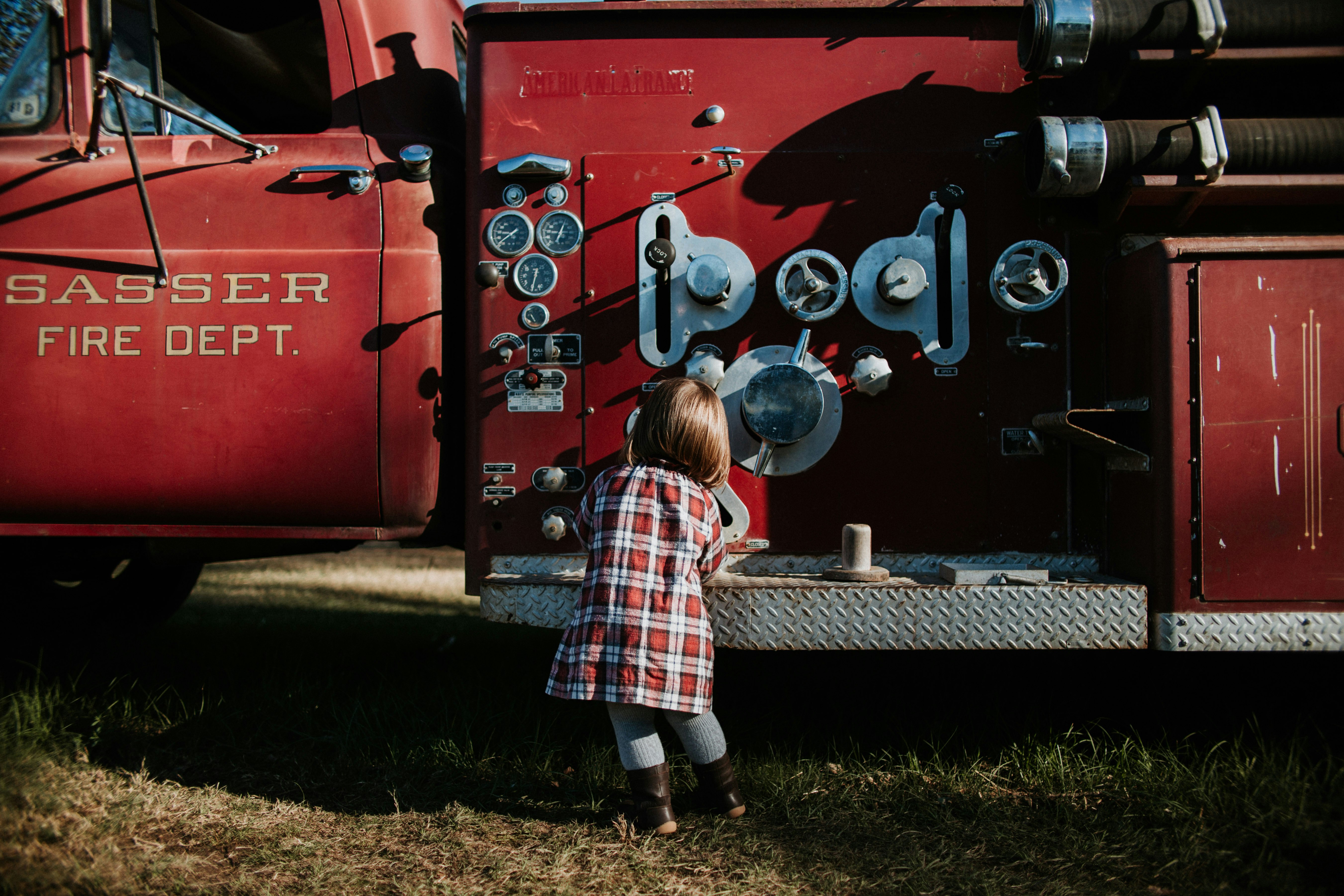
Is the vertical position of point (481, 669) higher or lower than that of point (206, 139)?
lower

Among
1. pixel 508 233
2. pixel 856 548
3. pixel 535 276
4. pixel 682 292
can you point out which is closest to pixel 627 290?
pixel 682 292

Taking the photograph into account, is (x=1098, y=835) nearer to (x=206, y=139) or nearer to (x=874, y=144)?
(x=874, y=144)

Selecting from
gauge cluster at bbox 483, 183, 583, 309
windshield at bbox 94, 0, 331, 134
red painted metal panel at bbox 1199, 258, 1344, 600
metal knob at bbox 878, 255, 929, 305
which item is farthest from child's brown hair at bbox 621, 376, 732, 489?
windshield at bbox 94, 0, 331, 134

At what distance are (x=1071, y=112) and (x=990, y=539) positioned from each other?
1.30 meters

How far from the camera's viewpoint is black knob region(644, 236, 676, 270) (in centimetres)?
241

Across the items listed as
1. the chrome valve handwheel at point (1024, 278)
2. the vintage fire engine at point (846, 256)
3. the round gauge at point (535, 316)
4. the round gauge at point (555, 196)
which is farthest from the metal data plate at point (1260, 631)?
the round gauge at point (555, 196)

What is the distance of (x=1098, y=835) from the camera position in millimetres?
2141

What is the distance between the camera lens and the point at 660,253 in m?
2.41

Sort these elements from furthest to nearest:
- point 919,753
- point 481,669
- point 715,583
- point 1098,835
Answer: point 481,669 < point 919,753 < point 715,583 < point 1098,835

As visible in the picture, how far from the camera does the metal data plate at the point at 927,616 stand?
2219mm

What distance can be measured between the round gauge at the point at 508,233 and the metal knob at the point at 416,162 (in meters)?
0.28

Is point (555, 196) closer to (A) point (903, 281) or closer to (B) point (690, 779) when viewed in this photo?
(A) point (903, 281)

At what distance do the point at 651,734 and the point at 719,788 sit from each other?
0.25m

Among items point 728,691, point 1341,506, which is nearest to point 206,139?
point 728,691
